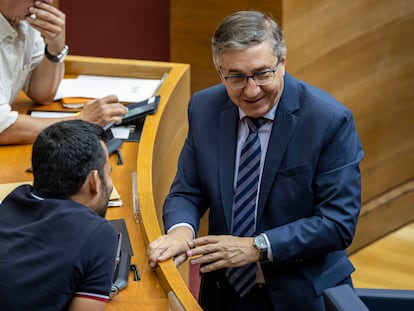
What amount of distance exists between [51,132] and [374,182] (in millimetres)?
2947

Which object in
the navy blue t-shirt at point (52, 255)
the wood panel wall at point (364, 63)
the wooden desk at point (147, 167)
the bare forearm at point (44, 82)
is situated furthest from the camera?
the wood panel wall at point (364, 63)

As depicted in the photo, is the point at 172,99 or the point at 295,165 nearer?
the point at 295,165

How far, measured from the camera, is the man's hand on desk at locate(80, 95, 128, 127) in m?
2.91

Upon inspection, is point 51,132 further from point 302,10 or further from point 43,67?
point 302,10

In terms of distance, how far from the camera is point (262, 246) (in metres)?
2.15

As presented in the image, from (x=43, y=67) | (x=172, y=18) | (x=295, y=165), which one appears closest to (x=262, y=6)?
(x=172, y=18)

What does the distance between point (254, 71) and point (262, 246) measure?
422 mm

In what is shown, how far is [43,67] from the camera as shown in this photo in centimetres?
322

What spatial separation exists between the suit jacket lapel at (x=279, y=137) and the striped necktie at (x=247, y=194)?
0.03 meters

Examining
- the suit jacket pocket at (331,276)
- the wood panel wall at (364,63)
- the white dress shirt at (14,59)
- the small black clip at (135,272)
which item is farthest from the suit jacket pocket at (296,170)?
the wood panel wall at (364,63)

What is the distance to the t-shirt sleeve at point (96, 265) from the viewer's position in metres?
1.73

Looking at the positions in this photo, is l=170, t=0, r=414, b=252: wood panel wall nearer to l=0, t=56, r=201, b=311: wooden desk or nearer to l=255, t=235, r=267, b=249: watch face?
l=0, t=56, r=201, b=311: wooden desk

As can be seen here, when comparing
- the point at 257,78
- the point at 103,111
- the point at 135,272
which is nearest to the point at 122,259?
the point at 135,272

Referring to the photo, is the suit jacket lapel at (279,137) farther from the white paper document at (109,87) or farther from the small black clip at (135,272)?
the white paper document at (109,87)
